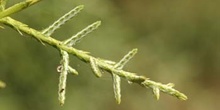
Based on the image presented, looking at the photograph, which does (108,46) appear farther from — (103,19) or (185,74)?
(185,74)

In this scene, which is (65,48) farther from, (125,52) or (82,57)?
(125,52)

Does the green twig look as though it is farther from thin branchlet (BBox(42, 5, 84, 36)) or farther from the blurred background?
the blurred background

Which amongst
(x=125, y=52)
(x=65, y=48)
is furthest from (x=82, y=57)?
(x=125, y=52)

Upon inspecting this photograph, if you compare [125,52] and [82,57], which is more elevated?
[125,52]

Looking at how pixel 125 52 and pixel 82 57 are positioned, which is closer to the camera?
pixel 82 57

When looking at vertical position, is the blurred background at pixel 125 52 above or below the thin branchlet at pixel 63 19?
above

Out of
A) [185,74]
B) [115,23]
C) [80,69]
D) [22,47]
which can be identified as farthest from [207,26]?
[22,47]

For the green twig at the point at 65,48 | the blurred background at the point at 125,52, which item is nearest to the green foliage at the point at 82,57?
the green twig at the point at 65,48

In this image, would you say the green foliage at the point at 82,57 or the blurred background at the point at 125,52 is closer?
the green foliage at the point at 82,57

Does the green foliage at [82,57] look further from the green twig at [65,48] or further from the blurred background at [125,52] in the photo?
the blurred background at [125,52]
